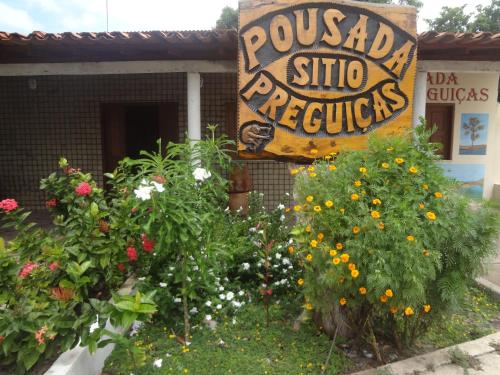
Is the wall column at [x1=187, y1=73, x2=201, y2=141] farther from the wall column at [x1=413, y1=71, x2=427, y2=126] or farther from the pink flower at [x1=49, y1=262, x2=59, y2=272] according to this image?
the wall column at [x1=413, y1=71, x2=427, y2=126]

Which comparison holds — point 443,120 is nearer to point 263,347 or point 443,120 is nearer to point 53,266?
point 263,347

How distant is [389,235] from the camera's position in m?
2.29

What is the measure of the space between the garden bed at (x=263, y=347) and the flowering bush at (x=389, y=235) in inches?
9.9

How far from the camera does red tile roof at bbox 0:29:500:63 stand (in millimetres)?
4312

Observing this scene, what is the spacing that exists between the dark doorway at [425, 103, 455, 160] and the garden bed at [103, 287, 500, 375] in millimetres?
4947

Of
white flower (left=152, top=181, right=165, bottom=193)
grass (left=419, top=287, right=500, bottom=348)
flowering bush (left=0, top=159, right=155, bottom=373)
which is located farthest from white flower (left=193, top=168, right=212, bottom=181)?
grass (left=419, top=287, right=500, bottom=348)

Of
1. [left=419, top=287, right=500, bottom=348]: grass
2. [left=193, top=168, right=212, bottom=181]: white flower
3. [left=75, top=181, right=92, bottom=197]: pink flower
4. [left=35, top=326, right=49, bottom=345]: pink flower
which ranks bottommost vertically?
[left=419, top=287, right=500, bottom=348]: grass

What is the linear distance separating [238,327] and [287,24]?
3.06 m

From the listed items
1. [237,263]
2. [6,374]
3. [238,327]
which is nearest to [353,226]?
[238,327]

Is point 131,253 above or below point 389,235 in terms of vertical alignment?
below

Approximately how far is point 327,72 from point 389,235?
2.52 m

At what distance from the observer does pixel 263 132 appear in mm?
4293

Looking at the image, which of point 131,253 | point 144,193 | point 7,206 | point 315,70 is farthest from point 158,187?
Answer: point 315,70

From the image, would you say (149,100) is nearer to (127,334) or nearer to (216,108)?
(216,108)
